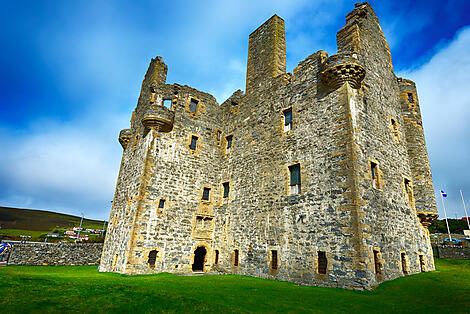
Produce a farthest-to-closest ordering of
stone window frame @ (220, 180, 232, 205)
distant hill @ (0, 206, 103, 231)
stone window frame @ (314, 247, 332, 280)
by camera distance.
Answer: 1. distant hill @ (0, 206, 103, 231)
2. stone window frame @ (220, 180, 232, 205)
3. stone window frame @ (314, 247, 332, 280)

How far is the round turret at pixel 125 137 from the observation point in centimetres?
2172

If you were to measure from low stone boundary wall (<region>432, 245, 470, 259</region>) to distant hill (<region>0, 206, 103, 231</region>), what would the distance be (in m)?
62.2

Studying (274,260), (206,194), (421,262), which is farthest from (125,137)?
(421,262)

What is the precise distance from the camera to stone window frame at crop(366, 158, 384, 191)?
1215 centimetres

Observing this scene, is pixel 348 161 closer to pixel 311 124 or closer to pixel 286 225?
pixel 311 124

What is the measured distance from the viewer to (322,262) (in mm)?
11633

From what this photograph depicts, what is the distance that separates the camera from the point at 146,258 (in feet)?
50.8

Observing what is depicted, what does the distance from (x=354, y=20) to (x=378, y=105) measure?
476 centimetres

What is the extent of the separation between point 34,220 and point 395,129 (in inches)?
2887

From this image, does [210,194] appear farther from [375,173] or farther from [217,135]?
[375,173]

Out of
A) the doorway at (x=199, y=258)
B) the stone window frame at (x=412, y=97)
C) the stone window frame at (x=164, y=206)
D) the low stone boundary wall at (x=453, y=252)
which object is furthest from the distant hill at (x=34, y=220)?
the stone window frame at (x=412, y=97)

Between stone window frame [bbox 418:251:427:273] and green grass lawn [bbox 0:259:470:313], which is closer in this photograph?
green grass lawn [bbox 0:259:470:313]

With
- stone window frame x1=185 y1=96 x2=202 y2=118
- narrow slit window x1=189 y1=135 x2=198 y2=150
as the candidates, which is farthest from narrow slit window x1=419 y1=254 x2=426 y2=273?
stone window frame x1=185 y1=96 x2=202 y2=118

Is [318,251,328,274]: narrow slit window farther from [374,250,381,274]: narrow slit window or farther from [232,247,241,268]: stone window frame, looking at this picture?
[232,247,241,268]: stone window frame
